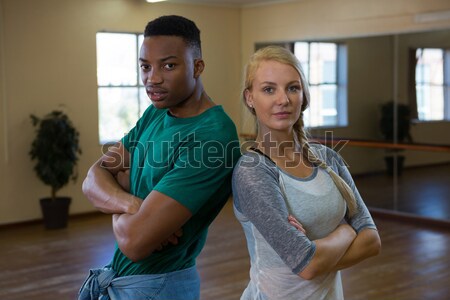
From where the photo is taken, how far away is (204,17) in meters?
8.48

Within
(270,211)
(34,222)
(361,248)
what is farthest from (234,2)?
(270,211)

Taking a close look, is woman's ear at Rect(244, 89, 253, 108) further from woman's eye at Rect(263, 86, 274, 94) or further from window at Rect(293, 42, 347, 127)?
window at Rect(293, 42, 347, 127)

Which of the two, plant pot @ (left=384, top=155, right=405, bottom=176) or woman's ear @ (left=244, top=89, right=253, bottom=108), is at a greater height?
woman's ear @ (left=244, top=89, right=253, bottom=108)

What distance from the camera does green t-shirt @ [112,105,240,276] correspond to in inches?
59.9

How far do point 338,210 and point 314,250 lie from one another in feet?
0.51

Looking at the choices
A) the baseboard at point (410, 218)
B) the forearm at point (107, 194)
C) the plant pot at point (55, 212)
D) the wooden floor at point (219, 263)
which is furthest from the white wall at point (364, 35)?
the forearm at point (107, 194)

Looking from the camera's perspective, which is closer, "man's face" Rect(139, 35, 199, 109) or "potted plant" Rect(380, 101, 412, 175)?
"man's face" Rect(139, 35, 199, 109)

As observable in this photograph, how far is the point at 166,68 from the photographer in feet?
5.06

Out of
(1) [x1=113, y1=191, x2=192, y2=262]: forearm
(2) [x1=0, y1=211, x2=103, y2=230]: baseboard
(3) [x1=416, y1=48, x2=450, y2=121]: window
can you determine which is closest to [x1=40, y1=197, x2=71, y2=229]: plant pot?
(2) [x1=0, y1=211, x2=103, y2=230]: baseboard

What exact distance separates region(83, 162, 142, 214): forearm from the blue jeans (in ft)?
0.60

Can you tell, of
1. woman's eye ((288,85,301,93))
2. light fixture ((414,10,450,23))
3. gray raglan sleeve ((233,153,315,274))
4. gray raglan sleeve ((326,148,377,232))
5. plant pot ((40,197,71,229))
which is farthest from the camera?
plant pot ((40,197,71,229))

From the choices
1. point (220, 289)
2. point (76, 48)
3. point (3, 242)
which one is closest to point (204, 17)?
point (76, 48)

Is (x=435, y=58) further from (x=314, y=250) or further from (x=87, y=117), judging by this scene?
(x=314, y=250)

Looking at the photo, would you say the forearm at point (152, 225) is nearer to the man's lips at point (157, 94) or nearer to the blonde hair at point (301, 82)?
the man's lips at point (157, 94)
